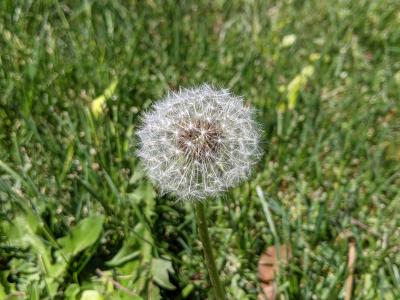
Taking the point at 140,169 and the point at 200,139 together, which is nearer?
the point at 200,139

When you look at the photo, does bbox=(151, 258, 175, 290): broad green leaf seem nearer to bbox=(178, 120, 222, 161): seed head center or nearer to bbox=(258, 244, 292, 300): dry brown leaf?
bbox=(258, 244, 292, 300): dry brown leaf

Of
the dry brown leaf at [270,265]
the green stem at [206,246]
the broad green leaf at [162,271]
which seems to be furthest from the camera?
the dry brown leaf at [270,265]

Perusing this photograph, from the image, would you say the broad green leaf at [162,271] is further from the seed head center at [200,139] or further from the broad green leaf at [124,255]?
the seed head center at [200,139]

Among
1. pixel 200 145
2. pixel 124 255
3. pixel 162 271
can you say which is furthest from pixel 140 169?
pixel 200 145

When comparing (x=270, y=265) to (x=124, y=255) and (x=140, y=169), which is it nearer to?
(x=124, y=255)

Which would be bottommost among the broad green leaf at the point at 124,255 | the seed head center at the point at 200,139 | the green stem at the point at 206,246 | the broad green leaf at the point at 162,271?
the green stem at the point at 206,246

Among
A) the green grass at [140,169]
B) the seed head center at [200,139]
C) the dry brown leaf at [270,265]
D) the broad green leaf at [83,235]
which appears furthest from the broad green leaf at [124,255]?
the seed head center at [200,139]

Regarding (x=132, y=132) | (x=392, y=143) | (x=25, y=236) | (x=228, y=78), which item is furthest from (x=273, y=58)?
(x=25, y=236)
